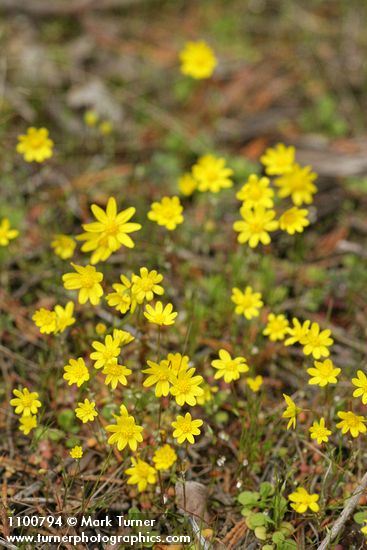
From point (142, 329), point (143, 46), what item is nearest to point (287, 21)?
point (143, 46)

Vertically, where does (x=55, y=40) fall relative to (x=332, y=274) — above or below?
above

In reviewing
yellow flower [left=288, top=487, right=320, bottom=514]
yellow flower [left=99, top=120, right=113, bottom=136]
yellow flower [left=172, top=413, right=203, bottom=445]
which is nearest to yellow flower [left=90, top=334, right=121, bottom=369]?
yellow flower [left=172, top=413, right=203, bottom=445]

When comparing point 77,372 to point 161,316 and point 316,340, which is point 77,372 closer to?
point 161,316

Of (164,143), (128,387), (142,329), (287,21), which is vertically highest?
(287,21)

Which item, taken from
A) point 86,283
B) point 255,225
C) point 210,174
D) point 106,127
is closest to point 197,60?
point 106,127

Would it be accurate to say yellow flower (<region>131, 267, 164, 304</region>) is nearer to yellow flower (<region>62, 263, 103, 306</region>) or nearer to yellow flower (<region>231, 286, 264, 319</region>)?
yellow flower (<region>62, 263, 103, 306</region>)

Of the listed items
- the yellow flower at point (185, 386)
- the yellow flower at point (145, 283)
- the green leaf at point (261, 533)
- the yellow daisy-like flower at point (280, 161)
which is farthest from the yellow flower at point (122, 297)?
the yellow daisy-like flower at point (280, 161)

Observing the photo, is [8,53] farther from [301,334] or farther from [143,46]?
[301,334]
